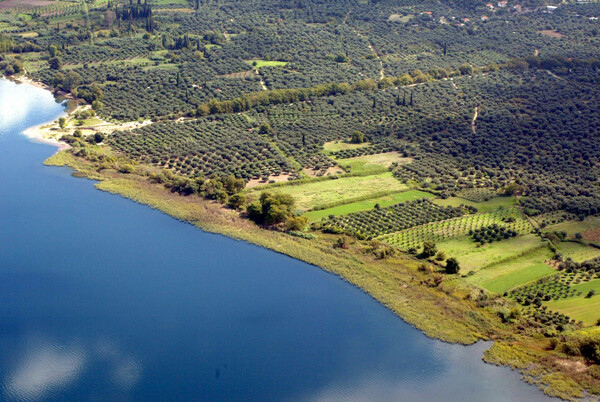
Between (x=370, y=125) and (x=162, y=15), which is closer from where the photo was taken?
(x=370, y=125)

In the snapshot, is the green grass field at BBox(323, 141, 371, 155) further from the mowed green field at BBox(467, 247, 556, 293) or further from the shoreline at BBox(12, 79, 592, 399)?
the mowed green field at BBox(467, 247, 556, 293)

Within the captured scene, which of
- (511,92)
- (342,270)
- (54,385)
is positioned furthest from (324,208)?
(511,92)

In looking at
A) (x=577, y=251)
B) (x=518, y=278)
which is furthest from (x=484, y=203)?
(x=518, y=278)

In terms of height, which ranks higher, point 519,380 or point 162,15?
point 162,15

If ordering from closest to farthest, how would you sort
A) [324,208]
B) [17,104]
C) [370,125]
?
[324,208] < [370,125] < [17,104]

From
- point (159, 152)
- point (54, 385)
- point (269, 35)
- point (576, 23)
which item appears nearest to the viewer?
point (54, 385)

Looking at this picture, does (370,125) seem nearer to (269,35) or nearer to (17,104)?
(269,35)

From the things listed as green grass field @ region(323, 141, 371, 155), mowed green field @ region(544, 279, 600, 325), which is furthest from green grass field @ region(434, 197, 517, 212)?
green grass field @ region(323, 141, 371, 155)
